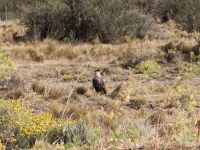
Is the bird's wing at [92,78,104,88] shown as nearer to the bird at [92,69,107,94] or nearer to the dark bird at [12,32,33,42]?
the bird at [92,69,107,94]

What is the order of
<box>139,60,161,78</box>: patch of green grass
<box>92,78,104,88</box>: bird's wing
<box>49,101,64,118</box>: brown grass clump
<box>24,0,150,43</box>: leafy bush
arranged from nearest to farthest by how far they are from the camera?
1. <box>49,101,64,118</box>: brown grass clump
2. <box>92,78,104,88</box>: bird's wing
3. <box>139,60,161,78</box>: patch of green grass
4. <box>24,0,150,43</box>: leafy bush

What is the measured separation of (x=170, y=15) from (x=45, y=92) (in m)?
17.8

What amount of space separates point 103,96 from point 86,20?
10.9 metres

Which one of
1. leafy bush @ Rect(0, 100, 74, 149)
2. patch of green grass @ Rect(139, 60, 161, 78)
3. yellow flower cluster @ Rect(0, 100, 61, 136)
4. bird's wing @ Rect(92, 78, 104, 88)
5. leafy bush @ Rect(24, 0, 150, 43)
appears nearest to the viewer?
leafy bush @ Rect(0, 100, 74, 149)

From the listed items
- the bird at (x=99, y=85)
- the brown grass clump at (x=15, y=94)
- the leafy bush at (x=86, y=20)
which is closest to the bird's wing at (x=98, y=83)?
the bird at (x=99, y=85)

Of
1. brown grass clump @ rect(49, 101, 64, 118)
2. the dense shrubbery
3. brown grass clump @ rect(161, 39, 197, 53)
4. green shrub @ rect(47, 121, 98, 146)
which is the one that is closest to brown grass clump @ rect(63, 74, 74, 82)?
brown grass clump @ rect(49, 101, 64, 118)

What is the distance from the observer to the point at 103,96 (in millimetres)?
12758

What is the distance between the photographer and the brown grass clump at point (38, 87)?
44.6ft

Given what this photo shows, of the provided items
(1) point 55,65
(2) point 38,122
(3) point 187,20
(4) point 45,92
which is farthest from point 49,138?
(3) point 187,20

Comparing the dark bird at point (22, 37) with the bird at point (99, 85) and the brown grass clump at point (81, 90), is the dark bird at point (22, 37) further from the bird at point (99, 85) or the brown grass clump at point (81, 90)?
the bird at point (99, 85)

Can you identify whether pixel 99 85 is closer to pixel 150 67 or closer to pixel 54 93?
pixel 54 93

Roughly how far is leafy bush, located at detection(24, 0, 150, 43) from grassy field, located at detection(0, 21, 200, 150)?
718 millimetres

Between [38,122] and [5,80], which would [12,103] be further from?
[5,80]

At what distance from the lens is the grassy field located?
4.58 meters
